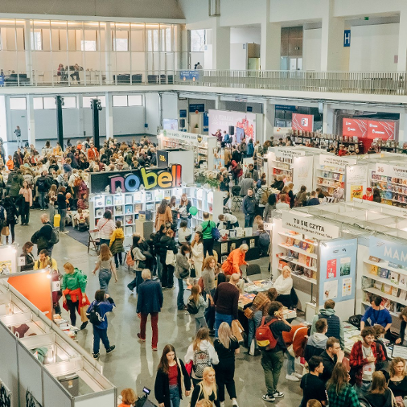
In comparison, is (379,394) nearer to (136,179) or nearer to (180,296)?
(180,296)

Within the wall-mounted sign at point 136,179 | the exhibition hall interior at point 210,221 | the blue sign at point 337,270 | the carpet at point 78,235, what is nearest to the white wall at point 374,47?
the exhibition hall interior at point 210,221

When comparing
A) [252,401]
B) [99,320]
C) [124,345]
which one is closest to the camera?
[252,401]

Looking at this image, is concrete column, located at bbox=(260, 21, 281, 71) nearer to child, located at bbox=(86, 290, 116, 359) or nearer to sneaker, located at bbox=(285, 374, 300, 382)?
child, located at bbox=(86, 290, 116, 359)

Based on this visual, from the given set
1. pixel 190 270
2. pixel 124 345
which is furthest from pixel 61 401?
pixel 190 270

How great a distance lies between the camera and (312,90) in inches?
997

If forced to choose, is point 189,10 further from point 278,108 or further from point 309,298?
point 309,298

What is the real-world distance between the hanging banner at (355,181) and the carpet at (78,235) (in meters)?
7.26

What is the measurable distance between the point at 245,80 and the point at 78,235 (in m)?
14.7

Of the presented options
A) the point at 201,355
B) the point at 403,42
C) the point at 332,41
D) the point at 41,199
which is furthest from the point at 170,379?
the point at 332,41

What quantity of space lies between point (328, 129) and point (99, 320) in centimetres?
1900

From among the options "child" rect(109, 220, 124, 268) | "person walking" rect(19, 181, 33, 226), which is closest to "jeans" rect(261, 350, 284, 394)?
"child" rect(109, 220, 124, 268)

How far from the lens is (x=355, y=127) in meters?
25.7

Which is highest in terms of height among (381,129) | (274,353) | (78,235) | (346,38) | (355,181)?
(346,38)

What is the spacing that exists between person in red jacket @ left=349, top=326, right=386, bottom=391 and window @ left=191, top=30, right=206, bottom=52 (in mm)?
30595
